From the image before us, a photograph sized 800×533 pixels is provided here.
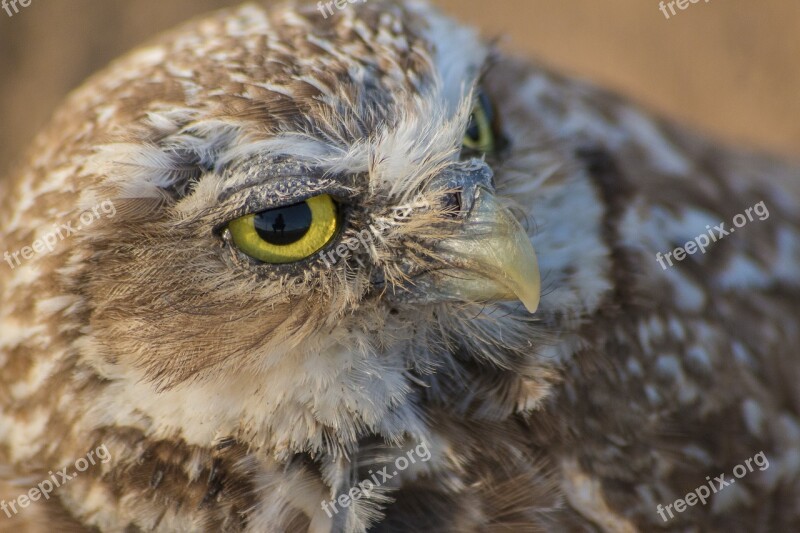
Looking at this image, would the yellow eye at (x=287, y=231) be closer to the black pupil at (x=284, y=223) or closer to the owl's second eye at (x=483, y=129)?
the black pupil at (x=284, y=223)

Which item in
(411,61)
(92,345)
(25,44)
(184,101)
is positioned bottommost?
(92,345)

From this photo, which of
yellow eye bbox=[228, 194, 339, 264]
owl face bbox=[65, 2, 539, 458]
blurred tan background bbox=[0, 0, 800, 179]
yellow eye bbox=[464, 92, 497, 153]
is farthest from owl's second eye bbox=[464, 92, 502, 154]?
blurred tan background bbox=[0, 0, 800, 179]

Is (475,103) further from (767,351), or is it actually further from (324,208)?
(767,351)

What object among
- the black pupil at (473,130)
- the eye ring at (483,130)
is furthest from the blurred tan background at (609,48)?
the black pupil at (473,130)

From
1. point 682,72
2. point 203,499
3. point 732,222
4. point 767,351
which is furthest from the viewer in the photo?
point 682,72

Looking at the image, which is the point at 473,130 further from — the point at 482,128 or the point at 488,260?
the point at 488,260

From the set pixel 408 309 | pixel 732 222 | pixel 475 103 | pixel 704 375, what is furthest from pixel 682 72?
pixel 408 309

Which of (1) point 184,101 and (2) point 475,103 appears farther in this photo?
(2) point 475,103
